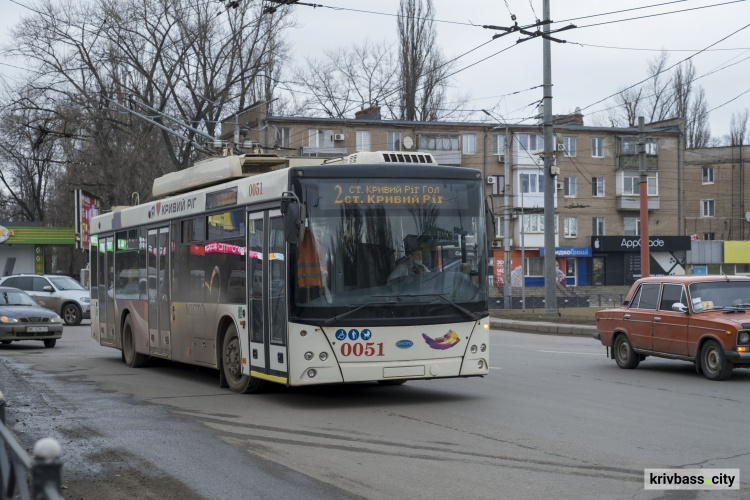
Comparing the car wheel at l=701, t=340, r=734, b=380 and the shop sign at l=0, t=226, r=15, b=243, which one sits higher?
the shop sign at l=0, t=226, r=15, b=243

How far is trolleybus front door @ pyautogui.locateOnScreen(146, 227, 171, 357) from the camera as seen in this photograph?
53.1ft

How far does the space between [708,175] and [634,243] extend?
1328 centimetres

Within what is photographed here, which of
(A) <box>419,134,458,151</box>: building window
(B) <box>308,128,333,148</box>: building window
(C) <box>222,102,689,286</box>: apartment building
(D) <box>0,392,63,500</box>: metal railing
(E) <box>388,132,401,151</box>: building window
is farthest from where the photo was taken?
(C) <box>222,102,689,286</box>: apartment building

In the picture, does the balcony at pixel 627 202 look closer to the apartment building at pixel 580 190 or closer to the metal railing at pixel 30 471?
the apartment building at pixel 580 190

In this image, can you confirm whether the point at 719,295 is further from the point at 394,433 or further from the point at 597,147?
the point at 597,147

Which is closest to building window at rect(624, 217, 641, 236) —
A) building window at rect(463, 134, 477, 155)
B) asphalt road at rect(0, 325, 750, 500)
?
building window at rect(463, 134, 477, 155)

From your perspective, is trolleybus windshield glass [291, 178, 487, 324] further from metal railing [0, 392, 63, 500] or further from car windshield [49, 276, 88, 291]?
car windshield [49, 276, 88, 291]

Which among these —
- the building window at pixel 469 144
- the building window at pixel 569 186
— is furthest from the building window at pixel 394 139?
the building window at pixel 569 186

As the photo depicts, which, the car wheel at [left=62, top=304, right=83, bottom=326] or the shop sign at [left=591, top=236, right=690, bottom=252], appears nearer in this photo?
the car wheel at [left=62, top=304, right=83, bottom=326]

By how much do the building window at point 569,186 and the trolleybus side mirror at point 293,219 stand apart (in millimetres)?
62623

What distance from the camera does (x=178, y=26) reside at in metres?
48.5

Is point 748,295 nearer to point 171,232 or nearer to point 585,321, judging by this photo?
point 171,232

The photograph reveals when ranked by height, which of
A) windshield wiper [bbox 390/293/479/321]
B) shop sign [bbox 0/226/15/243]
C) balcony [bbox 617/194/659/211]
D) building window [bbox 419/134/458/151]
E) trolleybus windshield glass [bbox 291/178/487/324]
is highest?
building window [bbox 419/134/458/151]

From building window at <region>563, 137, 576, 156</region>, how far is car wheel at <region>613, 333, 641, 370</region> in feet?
185
